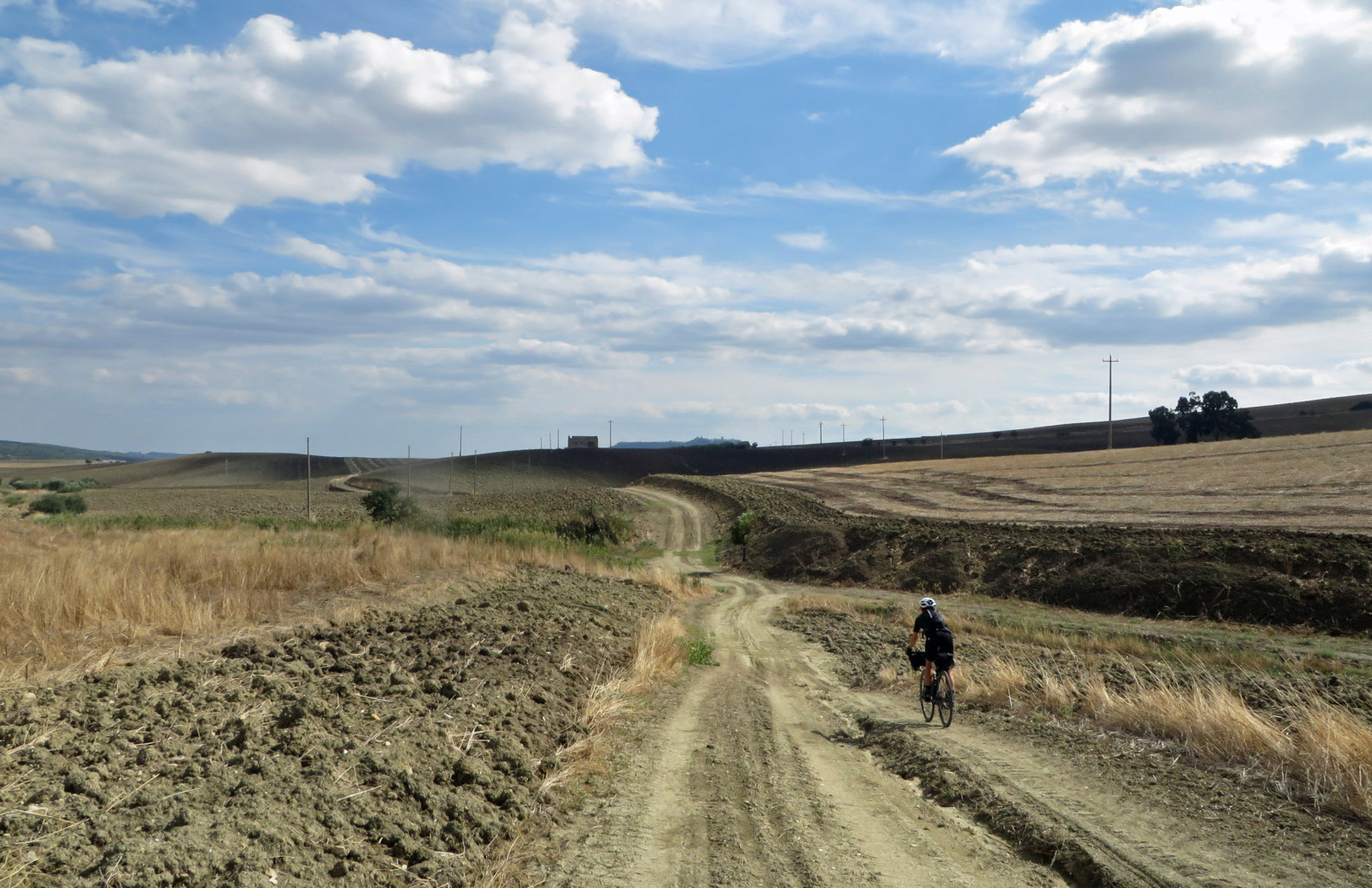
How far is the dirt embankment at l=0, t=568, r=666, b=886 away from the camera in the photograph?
518cm

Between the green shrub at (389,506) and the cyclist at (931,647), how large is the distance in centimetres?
3526

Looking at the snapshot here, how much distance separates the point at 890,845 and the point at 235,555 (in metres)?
13.9

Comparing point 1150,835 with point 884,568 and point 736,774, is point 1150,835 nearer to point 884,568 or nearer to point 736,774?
point 736,774

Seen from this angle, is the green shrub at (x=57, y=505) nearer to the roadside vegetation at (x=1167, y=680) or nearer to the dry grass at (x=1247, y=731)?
the roadside vegetation at (x=1167, y=680)

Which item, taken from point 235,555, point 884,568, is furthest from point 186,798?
point 884,568

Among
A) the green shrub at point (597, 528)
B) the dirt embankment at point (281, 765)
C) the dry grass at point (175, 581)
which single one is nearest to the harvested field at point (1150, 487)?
the green shrub at point (597, 528)

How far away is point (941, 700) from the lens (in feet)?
41.9

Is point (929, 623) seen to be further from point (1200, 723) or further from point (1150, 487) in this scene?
point (1150, 487)

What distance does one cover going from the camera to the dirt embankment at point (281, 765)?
518cm

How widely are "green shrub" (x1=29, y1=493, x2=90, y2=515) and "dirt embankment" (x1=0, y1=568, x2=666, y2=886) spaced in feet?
164

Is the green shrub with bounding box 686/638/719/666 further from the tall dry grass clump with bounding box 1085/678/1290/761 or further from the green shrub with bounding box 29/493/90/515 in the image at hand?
the green shrub with bounding box 29/493/90/515

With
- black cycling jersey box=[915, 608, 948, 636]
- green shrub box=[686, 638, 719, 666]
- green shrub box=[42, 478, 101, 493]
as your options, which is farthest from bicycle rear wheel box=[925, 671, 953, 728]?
green shrub box=[42, 478, 101, 493]

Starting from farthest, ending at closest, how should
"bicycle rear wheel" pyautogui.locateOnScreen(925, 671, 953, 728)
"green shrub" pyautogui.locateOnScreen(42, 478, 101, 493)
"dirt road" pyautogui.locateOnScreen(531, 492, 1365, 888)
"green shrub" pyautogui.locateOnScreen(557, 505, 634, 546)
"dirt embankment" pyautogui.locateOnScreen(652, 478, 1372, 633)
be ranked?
"green shrub" pyautogui.locateOnScreen(42, 478, 101, 493), "green shrub" pyautogui.locateOnScreen(557, 505, 634, 546), "dirt embankment" pyautogui.locateOnScreen(652, 478, 1372, 633), "bicycle rear wheel" pyautogui.locateOnScreen(925, 671, 953, 728), "dirt road" pyautogui.locateOnScreen(531, 492, 1365, 888)

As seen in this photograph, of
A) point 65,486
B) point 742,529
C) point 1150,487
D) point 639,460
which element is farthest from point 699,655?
point 639,460
